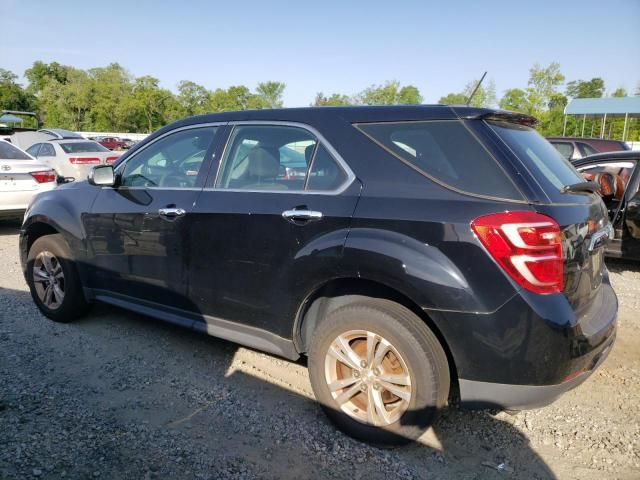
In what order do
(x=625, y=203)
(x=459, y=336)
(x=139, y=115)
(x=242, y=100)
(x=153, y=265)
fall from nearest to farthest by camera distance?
1. (x=459, y=336)
2. (x=153, y=265)
3. (x=625, y=203)
4. (x=139, y=115)
5. (x=242, y=100)

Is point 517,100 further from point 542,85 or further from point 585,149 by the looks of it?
point 585,149

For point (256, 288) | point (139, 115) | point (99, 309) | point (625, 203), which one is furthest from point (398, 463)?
point (139, 115)

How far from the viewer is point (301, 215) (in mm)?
2787

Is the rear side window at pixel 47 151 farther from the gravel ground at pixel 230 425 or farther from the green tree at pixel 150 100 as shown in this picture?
the green tree at pixel 150 100

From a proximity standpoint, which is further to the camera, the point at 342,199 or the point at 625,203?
the point at 625,203

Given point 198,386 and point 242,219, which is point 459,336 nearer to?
point 242,219

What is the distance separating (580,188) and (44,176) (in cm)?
871

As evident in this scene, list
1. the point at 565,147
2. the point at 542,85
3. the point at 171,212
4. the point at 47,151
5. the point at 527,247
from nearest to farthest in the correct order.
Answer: the point at 527,247 < the point at 171,212 < the point at 565,147 < the point at 47,151 < the point at 542,85

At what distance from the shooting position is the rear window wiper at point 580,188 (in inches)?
Answer: 103

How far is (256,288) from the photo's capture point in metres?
3.03

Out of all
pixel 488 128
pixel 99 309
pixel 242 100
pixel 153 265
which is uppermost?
pixel 242 100

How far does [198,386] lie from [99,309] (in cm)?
202

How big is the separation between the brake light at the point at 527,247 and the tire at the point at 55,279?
3.52m

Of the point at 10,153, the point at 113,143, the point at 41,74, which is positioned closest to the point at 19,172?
the point at 10,153
